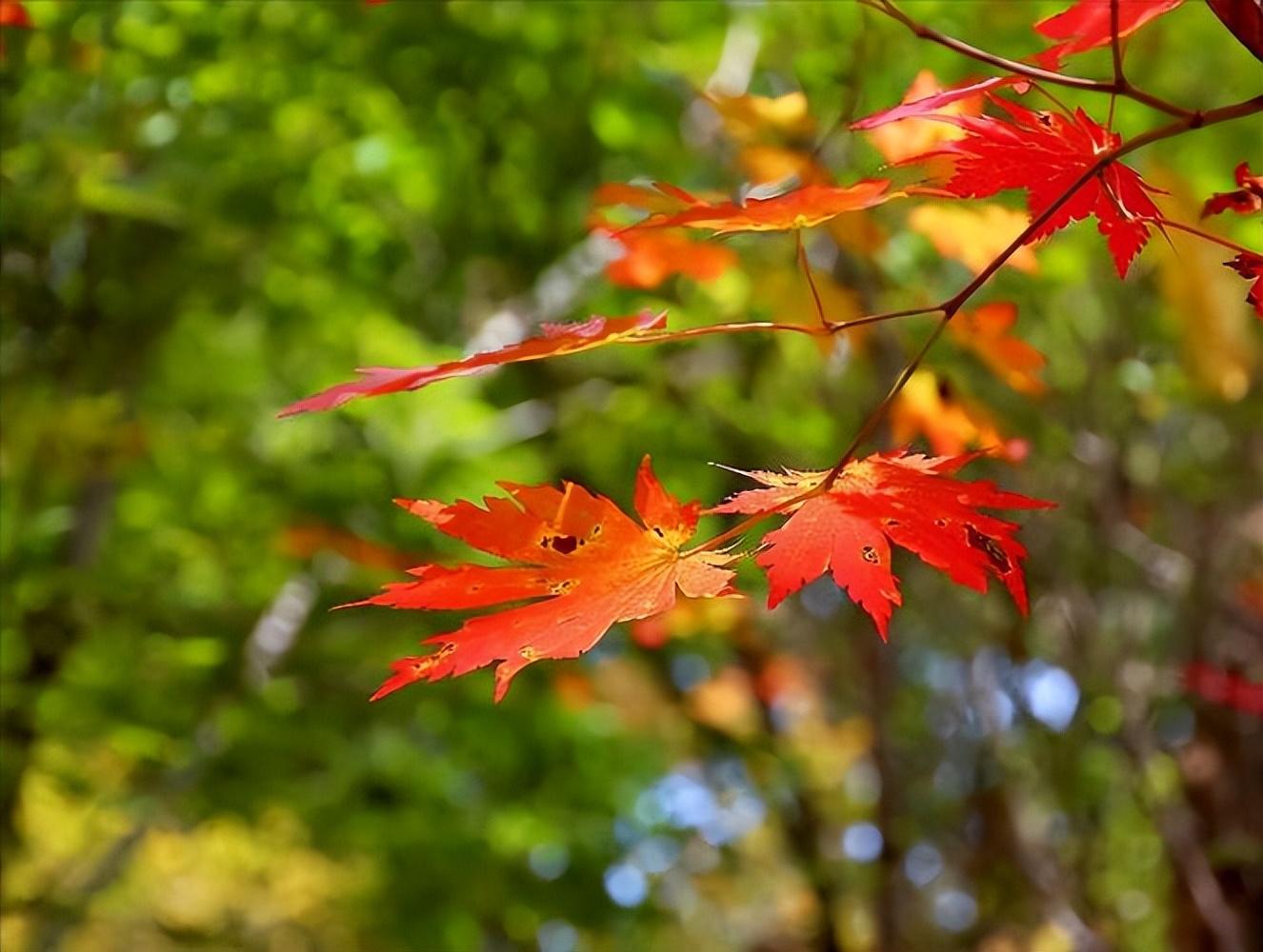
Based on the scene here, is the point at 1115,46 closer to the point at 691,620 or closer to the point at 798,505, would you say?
the point at 798,505

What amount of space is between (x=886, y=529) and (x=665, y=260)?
59 centimetres

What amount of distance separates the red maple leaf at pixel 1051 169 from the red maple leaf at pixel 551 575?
19 cm

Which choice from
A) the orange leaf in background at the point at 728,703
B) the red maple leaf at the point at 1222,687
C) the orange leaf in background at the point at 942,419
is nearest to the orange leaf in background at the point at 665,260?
the orange leaf in background at the point at 942,419

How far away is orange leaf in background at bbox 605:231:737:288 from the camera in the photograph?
1.09m

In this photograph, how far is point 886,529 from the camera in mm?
558

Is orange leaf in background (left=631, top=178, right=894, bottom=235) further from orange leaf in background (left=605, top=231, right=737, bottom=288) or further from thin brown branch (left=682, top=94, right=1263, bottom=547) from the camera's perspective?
orange leaf in background (left=605, top=231, right=737, bottom=288)

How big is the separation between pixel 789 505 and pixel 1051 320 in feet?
5.46

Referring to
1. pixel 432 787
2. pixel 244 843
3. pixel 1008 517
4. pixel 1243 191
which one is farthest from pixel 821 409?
pixel 244 843

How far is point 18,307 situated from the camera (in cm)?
159

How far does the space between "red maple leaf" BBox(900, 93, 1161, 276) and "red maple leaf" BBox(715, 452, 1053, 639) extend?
0.11 m

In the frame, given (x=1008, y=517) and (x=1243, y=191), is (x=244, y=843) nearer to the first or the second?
(x=1008, y=517)

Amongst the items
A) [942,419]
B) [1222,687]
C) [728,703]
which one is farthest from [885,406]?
[728,703]

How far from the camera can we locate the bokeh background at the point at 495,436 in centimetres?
157

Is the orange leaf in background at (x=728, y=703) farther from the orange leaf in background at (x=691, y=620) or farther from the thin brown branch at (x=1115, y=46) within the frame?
the thin brown branch at (x=1115, y=46)
